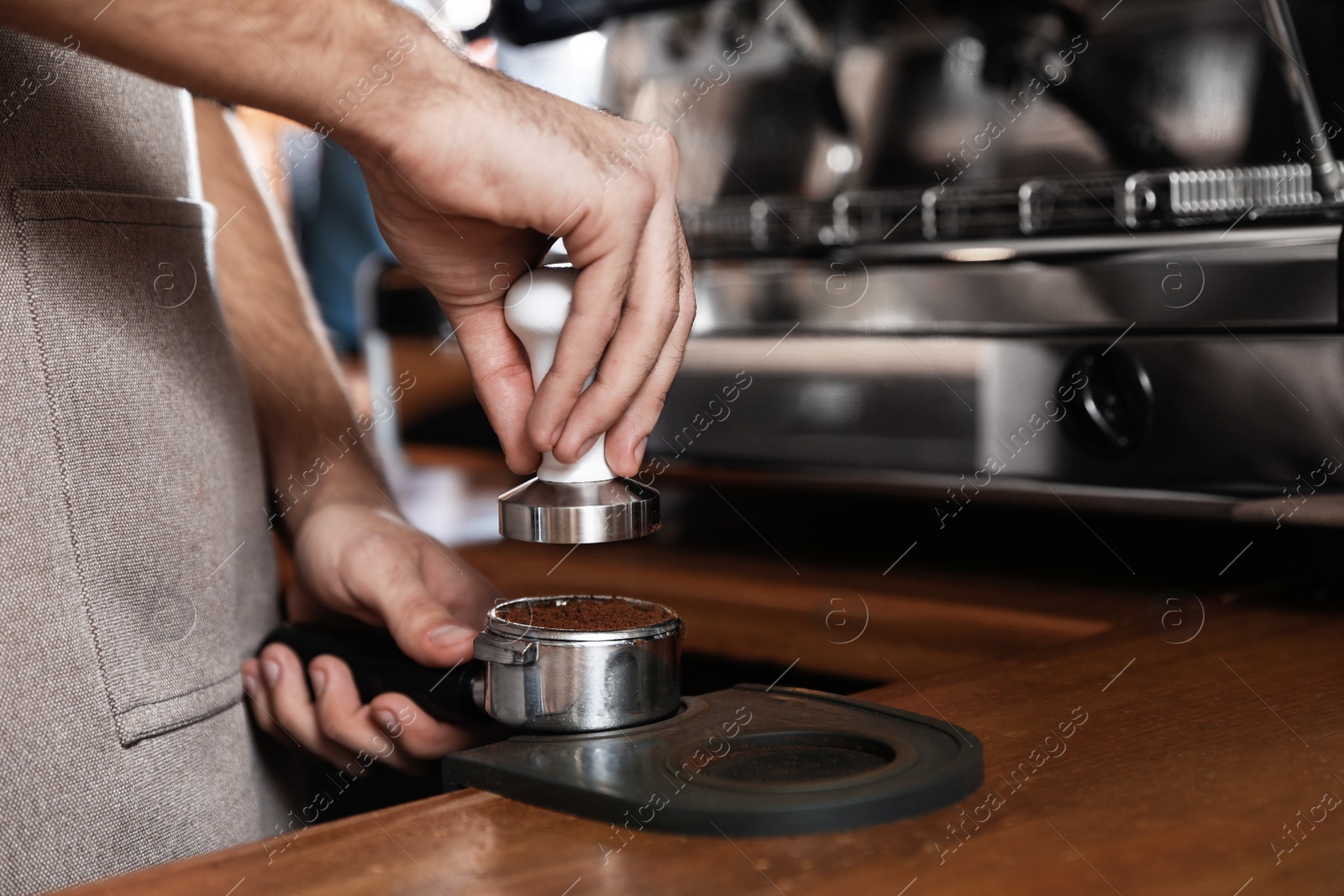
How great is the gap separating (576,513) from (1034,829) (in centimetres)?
26

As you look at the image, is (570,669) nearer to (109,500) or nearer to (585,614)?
(585,614)

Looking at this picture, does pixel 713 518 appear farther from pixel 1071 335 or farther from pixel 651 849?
pixel 651 849

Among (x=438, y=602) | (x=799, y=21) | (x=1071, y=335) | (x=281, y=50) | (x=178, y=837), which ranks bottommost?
(x=178, y=837)

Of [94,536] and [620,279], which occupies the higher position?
[620,279]

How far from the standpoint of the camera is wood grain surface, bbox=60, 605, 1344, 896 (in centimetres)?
47

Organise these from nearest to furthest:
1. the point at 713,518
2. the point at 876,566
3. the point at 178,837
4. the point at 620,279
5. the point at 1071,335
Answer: the point at 620,279 → the point at 178,837 → the point at 1071,335 → the point at 876,566 → the point at 713,518

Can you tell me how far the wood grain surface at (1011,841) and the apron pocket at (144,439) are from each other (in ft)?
0.91

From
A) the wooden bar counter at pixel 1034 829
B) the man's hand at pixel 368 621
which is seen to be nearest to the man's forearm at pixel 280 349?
the man's hand at pixel 368 621

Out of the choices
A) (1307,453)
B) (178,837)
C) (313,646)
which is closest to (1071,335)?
(1307,453)

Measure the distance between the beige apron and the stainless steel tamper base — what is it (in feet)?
0.83

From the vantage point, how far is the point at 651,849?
0.51 meters

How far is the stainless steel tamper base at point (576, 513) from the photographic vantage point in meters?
0.65

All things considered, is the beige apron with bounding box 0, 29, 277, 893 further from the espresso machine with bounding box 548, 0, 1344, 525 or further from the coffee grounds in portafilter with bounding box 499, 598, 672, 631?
the espresso machine with bounding box 548, 0, 1344, 525

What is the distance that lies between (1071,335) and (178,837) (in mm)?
718
